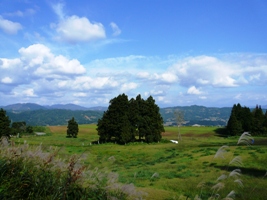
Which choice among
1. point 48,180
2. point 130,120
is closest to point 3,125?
point 130,120

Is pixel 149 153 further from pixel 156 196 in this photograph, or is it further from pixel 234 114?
pixel 234 114


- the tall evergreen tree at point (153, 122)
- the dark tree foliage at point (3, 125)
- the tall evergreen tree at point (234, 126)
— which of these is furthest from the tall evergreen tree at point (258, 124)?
the dark tree foliage at point (3, 125)

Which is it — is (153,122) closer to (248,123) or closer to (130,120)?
(130,120)

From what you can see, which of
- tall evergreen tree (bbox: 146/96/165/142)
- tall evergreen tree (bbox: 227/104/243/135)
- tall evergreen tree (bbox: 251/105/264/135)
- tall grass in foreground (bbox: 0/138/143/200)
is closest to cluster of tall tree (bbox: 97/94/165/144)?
tall evergreen tree (bbox: 146/96/165/142)

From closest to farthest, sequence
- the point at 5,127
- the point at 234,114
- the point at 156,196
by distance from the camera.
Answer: the point at 156,196
the point at 5,127
the point at 234,114

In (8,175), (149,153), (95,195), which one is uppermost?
(8,175)

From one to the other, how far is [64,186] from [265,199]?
8.83 meters

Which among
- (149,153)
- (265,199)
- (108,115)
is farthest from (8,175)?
(108,115)

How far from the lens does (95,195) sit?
6.77 metres

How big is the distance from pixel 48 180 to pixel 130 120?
5805 cm

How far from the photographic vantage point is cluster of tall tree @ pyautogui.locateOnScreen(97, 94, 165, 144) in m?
62.0

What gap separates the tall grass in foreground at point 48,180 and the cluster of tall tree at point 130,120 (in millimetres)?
53666

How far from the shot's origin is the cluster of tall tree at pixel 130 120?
6203 cm

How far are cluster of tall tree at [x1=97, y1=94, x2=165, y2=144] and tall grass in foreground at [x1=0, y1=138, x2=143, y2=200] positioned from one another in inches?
2113
